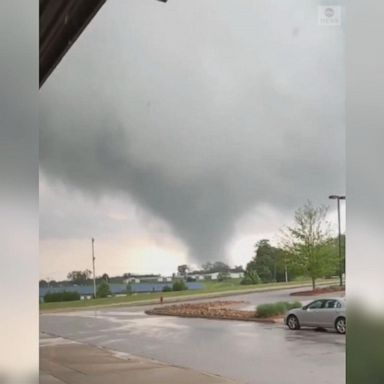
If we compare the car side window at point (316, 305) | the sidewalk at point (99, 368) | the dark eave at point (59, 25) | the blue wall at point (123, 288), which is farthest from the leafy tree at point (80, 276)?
the car side window at point (316, 305)

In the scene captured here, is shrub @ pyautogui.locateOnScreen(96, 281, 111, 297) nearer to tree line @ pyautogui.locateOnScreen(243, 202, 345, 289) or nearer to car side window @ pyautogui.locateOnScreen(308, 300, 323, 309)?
tree line @ pyautogui.locateOnScreen(243, 202, 345, 289)

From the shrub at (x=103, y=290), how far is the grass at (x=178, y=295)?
0.08 feet

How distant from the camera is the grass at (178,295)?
8.95 feet

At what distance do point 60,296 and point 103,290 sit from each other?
0.18 meters

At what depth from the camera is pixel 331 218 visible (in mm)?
2857

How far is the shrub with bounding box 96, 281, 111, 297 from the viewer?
272 cm

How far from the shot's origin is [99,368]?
8.99ft

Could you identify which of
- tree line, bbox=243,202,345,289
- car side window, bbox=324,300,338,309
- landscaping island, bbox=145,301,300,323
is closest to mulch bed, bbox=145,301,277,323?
landscaping island, bbox=145,301,300,323

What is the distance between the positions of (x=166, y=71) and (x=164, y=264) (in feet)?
2.79

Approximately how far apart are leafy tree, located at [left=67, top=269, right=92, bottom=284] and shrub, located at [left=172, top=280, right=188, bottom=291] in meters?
0.37

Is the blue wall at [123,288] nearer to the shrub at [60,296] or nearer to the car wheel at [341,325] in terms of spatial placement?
the shrub at [60,296]

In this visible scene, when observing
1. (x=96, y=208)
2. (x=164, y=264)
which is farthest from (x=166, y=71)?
(x=164, y=264)

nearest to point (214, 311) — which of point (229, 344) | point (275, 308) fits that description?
point (229, 344)

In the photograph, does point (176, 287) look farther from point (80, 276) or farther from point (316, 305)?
point (316, 305)
